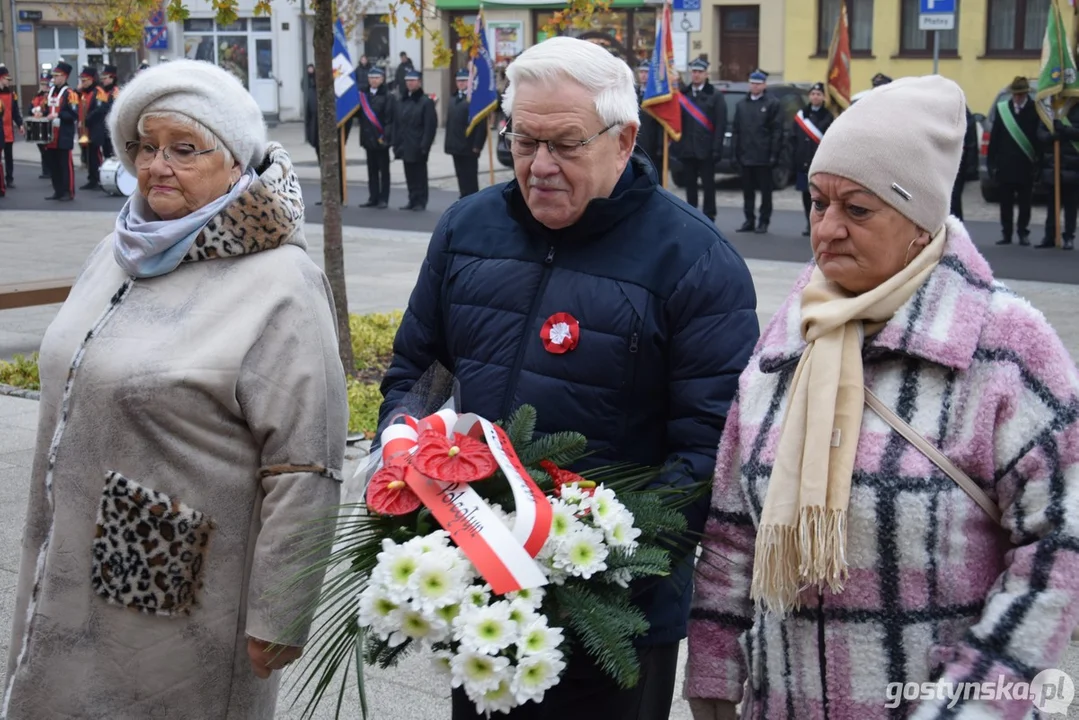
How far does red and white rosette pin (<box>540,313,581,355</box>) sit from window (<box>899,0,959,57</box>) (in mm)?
31219

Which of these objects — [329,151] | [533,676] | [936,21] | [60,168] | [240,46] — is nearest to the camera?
[533,676]

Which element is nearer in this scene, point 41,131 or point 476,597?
point 476,597

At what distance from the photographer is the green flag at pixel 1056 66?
16.3 metres

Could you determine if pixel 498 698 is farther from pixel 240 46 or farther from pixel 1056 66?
pixel 240 46

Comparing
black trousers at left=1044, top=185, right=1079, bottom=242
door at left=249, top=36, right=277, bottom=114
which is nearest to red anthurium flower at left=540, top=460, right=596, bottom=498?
black trousers at left=1044, top=185, right=1079, bottom=242

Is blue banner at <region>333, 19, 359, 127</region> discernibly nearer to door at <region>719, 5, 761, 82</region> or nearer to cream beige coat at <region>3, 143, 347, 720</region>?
door at <region>719, 5, 761, 82</region>

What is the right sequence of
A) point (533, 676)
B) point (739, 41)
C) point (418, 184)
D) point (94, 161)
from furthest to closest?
1. point (739, 41)
2. point (94, 161)
3. point (418, 184)
4. point (533, 676)

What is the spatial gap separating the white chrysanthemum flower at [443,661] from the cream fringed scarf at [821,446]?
558 mm

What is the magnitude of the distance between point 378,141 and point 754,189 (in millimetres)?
5997

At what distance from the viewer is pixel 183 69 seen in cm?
304

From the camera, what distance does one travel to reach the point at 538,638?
229cm

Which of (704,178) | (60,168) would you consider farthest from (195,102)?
(60,168)

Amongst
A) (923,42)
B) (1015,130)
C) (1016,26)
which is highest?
(1016,26)

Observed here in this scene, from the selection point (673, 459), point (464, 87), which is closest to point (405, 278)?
point (464, 87)
